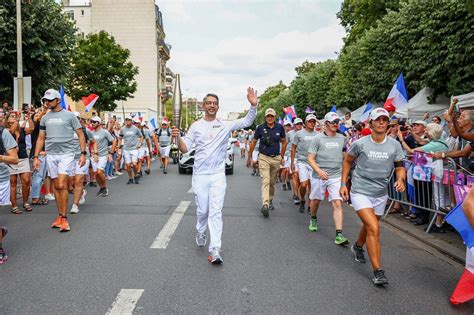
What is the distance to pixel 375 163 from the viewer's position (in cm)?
540

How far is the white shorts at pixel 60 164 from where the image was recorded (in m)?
7.34

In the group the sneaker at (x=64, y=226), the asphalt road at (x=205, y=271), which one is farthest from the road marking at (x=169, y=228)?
the sneaker at (x=64, y=226)

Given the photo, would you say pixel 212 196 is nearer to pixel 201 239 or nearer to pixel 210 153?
pixel 210 153

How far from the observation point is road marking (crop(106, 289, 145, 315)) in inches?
157

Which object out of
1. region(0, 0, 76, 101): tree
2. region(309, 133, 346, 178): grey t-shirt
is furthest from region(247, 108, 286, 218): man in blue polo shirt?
region(0, 0, 76, 101): tree

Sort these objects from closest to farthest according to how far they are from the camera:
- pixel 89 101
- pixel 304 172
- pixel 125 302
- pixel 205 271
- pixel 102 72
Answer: pixel 125 302
pixel 205 271
pixel 304 172
pixel 89 101
pixel 102 72

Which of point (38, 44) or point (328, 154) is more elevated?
point (38, 44)

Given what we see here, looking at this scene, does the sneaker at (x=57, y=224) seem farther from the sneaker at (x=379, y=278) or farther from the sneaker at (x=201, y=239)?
the sneaker at (x=379, y=278)

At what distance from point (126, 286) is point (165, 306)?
678mm

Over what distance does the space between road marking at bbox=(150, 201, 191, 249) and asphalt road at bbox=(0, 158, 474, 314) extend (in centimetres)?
9

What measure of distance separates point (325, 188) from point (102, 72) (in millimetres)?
35204

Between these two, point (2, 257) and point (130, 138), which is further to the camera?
point (130, 138)

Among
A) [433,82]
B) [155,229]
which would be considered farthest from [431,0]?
[155,229]

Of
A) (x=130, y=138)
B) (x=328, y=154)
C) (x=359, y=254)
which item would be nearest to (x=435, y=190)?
(x=328, y=154)
